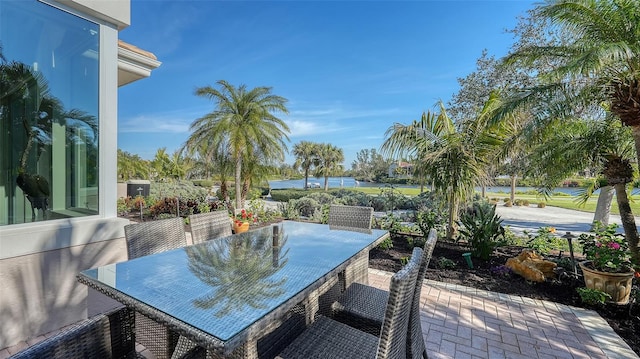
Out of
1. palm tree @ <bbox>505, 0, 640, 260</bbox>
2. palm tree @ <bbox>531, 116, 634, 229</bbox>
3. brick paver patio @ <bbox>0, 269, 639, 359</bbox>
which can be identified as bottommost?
brick paver patio @ <bbox>0, 269, 639, 359</bbox>

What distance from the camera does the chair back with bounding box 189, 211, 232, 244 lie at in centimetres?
315

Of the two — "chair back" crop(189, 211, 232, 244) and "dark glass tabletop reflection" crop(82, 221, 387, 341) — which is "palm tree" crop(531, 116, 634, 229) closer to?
"dark glass tabletop reflection" crop(82, 221, 387, 341)

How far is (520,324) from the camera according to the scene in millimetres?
2887

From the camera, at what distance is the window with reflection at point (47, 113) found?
2656 mm

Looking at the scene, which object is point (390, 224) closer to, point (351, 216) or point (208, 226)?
point (351, 216)

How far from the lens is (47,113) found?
2.89 metres

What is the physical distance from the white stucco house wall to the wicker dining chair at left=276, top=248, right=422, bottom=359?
256 cm

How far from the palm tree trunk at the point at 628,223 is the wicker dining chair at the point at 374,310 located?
3487 mm

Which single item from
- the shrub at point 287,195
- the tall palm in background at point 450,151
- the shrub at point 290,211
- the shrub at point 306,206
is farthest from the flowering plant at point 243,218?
the shrub at point 287,195

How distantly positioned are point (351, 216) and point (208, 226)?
186 centimetres

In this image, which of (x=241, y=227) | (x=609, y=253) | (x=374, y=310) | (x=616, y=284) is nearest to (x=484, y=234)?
(x=609, y=253)

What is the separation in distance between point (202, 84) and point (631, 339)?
12259 mm

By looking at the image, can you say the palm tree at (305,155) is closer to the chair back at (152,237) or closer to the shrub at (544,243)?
the shrub at (544,243)

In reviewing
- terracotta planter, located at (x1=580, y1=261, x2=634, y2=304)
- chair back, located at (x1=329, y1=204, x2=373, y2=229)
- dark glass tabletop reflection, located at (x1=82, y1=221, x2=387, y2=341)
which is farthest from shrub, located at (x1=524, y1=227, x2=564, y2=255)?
dark glass tabletop reflection, located at (x1=82, y1=221, x2=387, y2=341)
